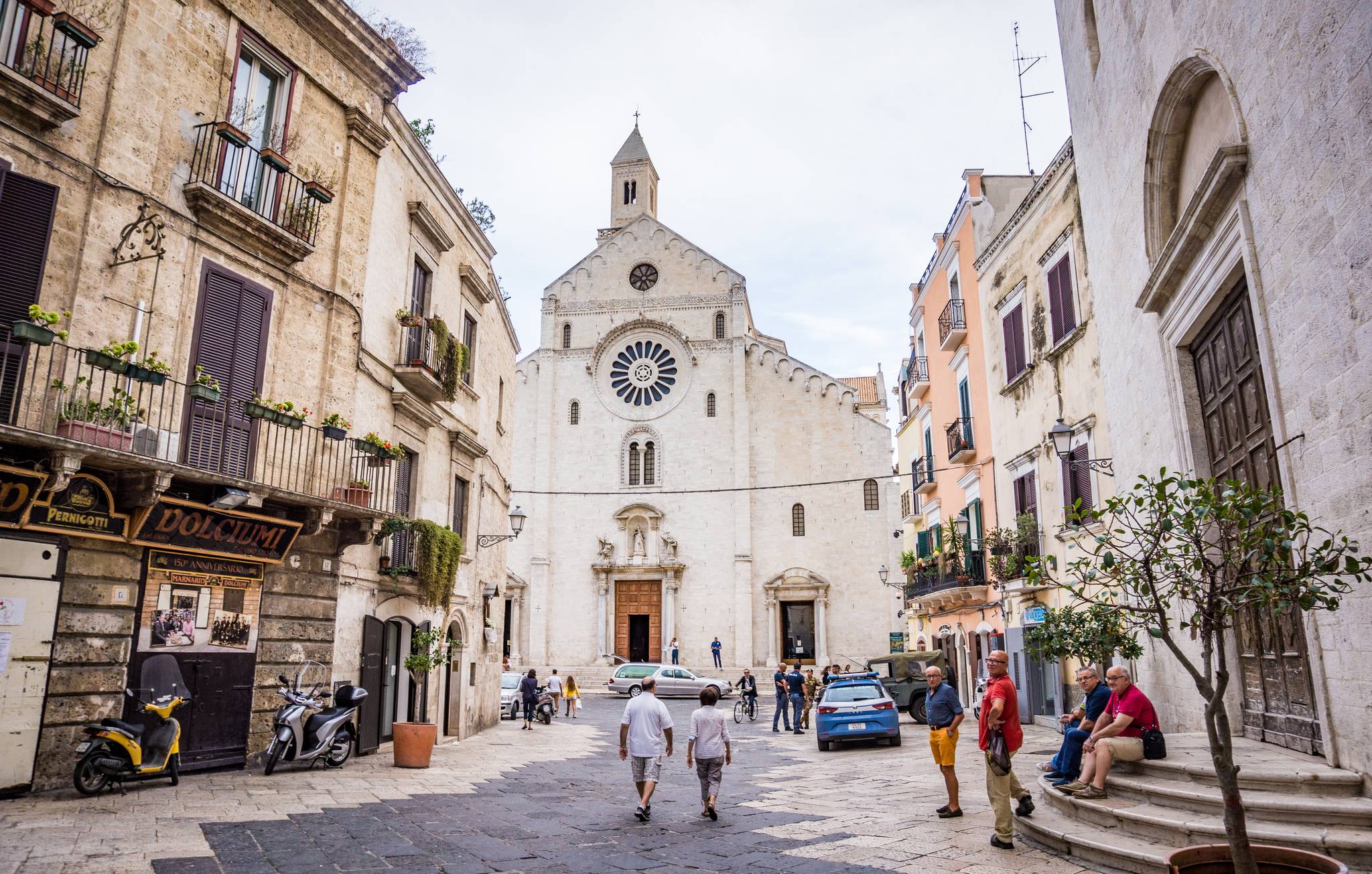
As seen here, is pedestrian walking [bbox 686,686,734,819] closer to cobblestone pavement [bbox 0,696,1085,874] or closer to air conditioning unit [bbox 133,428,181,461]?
cobblestone pavement [bbox 0,696,1085,874]

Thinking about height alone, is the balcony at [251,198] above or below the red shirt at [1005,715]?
above

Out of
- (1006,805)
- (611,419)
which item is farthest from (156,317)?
(611,419)

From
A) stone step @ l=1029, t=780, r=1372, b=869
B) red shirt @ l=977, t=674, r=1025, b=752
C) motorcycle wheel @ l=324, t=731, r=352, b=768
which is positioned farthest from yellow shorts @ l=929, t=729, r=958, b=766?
motorcycle wheel @ l=324, t=731, r=352, b=768

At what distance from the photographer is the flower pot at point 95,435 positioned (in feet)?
27.0

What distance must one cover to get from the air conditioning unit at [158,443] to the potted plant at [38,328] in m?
1.65

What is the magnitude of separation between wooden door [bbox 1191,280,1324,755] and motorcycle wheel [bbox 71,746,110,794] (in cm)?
1083

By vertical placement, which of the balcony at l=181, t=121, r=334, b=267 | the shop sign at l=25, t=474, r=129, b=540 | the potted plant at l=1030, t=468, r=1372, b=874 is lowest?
the potted plant at l=1030, t=468, r=1372, b=874

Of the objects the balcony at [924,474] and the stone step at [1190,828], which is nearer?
the stone step at [1190,828]

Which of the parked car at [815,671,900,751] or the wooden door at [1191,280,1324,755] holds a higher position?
the wooden door at [1191,280,1324,755]

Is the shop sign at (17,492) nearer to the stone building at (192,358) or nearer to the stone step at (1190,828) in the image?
the stone building at (192,358)

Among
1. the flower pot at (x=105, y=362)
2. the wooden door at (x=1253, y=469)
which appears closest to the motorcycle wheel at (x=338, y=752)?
the flower pot at (x=105, y=362)

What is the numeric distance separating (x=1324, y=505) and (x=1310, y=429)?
58 cm

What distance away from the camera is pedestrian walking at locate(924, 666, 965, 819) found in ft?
27.6

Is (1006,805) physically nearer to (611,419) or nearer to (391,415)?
(391,415)
